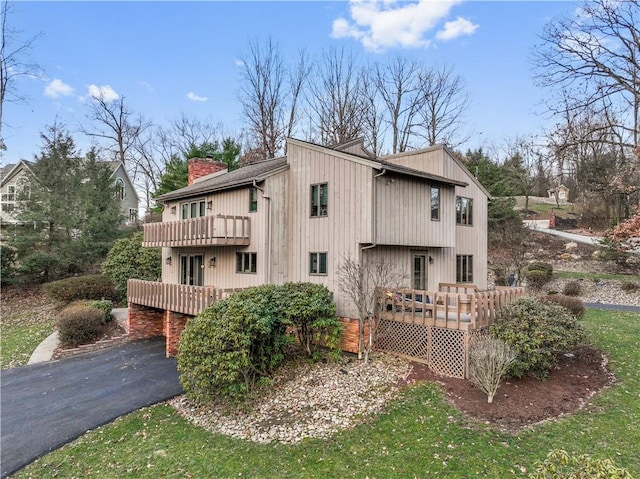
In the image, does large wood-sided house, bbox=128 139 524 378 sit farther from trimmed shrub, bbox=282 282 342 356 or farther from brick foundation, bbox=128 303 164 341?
trimmed shrub, bbox=282 282 342 356

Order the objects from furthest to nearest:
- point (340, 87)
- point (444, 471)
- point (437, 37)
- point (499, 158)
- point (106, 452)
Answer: point (499, 158), point (340, 87), point (437, 37), point (106, 452), point (444, 471)

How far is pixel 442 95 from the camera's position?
29.1 meters

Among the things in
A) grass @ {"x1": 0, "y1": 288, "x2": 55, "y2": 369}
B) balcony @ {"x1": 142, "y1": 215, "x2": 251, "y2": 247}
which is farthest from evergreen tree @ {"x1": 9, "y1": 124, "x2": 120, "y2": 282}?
balcony @ {"x1": 142, "y1": 215, "x2": 251, "y2": 247}

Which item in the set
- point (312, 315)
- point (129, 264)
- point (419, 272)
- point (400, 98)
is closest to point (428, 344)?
point (312, 315)

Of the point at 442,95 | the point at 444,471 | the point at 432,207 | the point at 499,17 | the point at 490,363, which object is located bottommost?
the point at 444,471

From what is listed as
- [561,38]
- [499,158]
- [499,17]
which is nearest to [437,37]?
[499,17]

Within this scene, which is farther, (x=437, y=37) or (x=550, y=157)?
(x=437, y=37)

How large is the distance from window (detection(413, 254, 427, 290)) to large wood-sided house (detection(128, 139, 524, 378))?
1.5 inches

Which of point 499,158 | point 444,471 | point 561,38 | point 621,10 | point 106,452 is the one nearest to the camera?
point 444,471

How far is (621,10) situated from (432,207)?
353 inches

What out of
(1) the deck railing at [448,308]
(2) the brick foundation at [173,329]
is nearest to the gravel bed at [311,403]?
(1) the deck railing at [448,308]

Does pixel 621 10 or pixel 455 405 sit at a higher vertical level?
pixel 621 10

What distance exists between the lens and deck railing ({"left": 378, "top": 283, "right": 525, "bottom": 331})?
923 centimetres

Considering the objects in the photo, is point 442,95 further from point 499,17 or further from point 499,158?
point 499,158
